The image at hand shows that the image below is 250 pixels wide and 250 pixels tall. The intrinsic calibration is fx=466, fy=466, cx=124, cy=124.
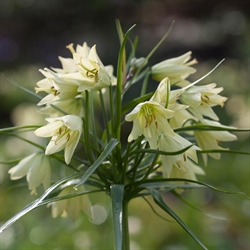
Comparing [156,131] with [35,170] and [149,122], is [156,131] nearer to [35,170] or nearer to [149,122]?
[149,122]

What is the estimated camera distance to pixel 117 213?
657 mm

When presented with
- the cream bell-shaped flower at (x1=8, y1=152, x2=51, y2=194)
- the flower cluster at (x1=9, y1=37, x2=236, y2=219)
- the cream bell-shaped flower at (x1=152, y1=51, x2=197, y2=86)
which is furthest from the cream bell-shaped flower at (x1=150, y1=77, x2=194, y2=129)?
the cream bell-shaped flower at (x1=8, y1=152, x2=51, y2=194)

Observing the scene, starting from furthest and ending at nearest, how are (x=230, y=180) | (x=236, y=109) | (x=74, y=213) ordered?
1. (x=236, y=109)
2. (x=230, y=180)
3. (x=74, y=213)

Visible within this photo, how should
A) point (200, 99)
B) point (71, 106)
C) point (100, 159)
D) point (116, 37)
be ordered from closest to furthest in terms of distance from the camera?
point (100, 159), point (200, 99), point (71, 106), point (116, 37)

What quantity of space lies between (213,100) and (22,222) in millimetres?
1385

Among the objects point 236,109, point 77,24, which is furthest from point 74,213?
point 77,24

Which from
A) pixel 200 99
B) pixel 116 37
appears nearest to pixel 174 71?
pixel 200 99

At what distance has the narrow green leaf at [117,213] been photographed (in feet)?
2.06

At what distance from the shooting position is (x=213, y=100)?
81cm

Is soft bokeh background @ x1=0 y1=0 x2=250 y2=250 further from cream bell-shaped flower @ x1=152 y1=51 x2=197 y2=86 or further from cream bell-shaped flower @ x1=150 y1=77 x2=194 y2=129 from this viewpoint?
cream bell-shaped flower @ x1=150 y1=77 x2=194 y2=129

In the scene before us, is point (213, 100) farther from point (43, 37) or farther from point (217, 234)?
point (43, 37)

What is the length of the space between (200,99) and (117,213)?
0.75ft

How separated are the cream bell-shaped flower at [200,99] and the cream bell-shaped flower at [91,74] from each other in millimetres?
127

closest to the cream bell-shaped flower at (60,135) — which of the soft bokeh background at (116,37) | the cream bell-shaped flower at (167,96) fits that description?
the cream bell-shaped flower at (167,96)
